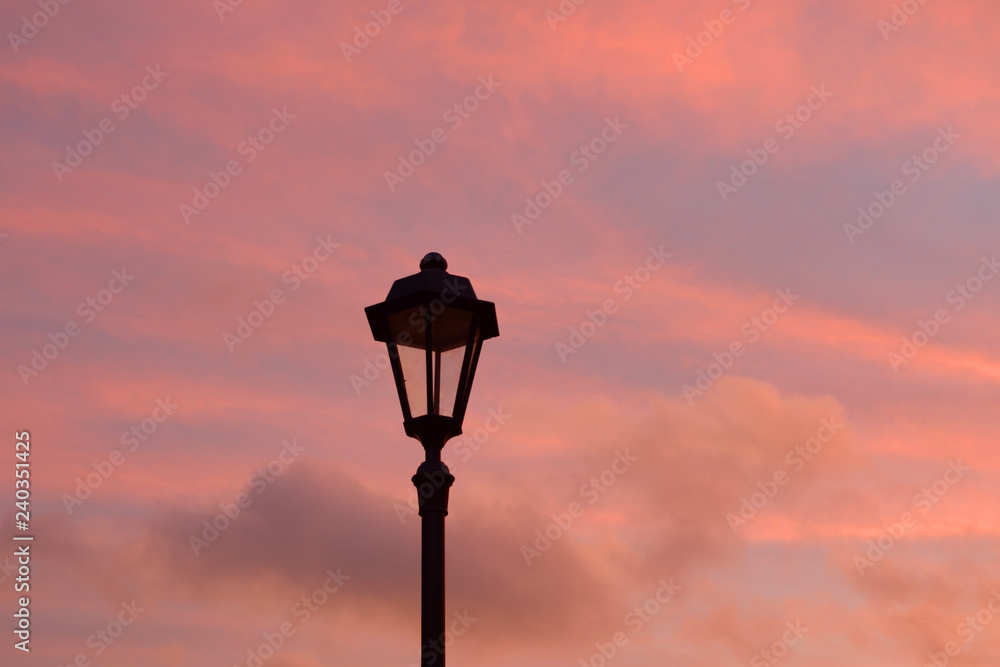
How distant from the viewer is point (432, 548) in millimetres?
11836

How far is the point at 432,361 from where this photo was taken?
476 inches

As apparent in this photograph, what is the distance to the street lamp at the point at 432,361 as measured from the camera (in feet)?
39.3

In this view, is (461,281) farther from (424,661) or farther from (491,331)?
(424,661)

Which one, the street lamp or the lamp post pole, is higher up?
the street lamp

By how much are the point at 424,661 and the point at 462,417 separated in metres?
2.00

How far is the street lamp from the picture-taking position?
12.0 metres

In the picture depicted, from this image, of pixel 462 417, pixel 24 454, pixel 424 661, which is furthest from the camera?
pixel 24 454

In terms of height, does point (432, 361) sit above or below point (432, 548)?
above

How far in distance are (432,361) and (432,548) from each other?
1523 mm

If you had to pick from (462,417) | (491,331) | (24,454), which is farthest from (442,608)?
(24,454)

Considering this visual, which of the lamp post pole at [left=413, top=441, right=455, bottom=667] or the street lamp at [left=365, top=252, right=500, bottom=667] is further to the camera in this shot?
the street lamp at [left=365, top=252, right=500, bottom=667]

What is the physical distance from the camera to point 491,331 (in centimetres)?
1248

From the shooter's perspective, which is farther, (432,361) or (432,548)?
(432,361)

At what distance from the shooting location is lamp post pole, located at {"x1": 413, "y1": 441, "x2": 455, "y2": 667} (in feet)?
37.2
